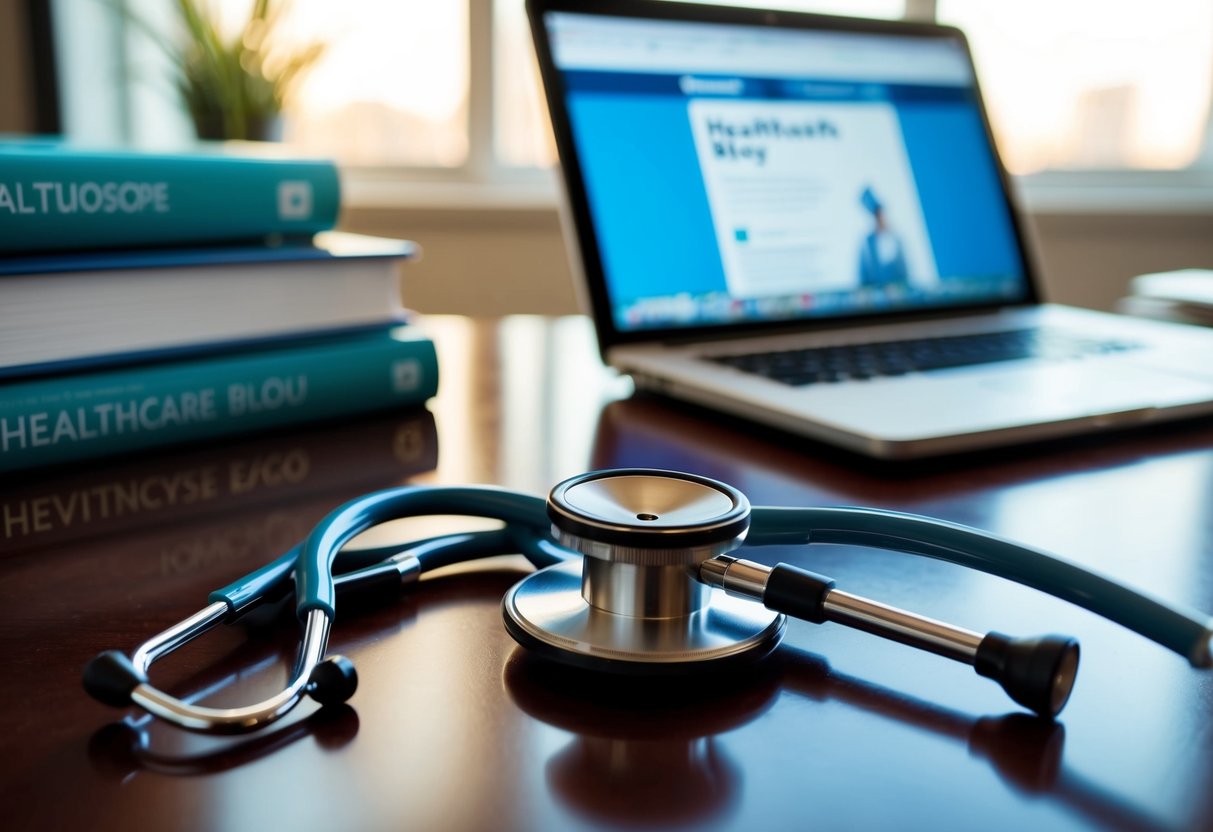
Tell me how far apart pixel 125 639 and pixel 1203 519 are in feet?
1.53

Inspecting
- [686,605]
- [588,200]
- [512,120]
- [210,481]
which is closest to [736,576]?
[686,605]

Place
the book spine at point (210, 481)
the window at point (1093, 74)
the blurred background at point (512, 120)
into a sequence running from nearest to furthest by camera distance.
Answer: the book spine at point (210, 481)
the blurred background at point (512, 120)
the window at point (1093, 74)

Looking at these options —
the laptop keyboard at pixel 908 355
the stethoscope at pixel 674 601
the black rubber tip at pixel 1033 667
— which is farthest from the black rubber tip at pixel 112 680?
the laptop keyboard at pixel 908 355

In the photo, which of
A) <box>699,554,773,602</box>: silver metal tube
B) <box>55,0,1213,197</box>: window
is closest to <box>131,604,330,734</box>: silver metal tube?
<box>699,554,773,602</box>: silver metal tube

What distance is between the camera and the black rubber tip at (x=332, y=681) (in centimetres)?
28

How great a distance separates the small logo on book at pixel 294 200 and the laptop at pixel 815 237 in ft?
0.68

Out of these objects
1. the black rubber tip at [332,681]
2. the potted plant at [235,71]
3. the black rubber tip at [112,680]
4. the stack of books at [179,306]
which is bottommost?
the black rubber tip at [332,681]

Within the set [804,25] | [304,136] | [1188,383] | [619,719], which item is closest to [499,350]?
[804,25]

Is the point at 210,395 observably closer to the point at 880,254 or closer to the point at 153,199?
the point at 153,199

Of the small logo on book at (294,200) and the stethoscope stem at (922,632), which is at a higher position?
the small logo on book at (294,200)

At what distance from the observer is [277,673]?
31 centimetres

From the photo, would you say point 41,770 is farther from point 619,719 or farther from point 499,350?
point 499,350

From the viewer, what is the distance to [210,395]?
53 centimetres

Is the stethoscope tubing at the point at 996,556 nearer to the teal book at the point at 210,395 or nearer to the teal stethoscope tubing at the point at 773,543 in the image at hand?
the teal stethoscope tubing at the point at 773,543
